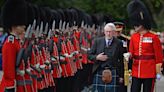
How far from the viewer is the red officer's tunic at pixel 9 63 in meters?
7.48

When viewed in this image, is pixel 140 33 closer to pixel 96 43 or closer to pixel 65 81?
pixel 96 43

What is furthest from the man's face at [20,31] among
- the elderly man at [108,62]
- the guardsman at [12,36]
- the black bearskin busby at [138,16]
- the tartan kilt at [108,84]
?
the black bearskin busby at [138,16]

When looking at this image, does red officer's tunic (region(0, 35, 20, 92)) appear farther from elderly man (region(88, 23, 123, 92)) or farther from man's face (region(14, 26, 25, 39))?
elderly man (region(88, 23, 123, 92))

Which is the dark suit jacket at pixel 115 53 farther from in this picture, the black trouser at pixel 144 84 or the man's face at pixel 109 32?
the black trouser at pixel 144 84

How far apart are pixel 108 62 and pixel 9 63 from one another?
2.37 m

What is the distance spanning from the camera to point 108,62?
31.0 feet

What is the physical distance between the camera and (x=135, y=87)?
9.69 metres

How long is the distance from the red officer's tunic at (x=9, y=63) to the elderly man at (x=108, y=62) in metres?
2.09

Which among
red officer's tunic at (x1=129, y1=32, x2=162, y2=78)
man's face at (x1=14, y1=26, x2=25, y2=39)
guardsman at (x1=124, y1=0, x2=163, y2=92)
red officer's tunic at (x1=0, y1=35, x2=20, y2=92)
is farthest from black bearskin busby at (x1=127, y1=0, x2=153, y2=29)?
red officer's tunic at (x1=0, y1=35, x2=20, y2=92)

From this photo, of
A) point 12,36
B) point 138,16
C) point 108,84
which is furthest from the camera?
point 138,16

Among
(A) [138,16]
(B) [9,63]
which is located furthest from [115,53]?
(B) [9,63]

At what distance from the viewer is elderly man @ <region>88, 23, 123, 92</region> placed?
943 cm

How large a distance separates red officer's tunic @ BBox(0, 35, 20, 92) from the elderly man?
2.09 meters

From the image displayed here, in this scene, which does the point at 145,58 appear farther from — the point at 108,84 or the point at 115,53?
Answer: the point at 108,84
